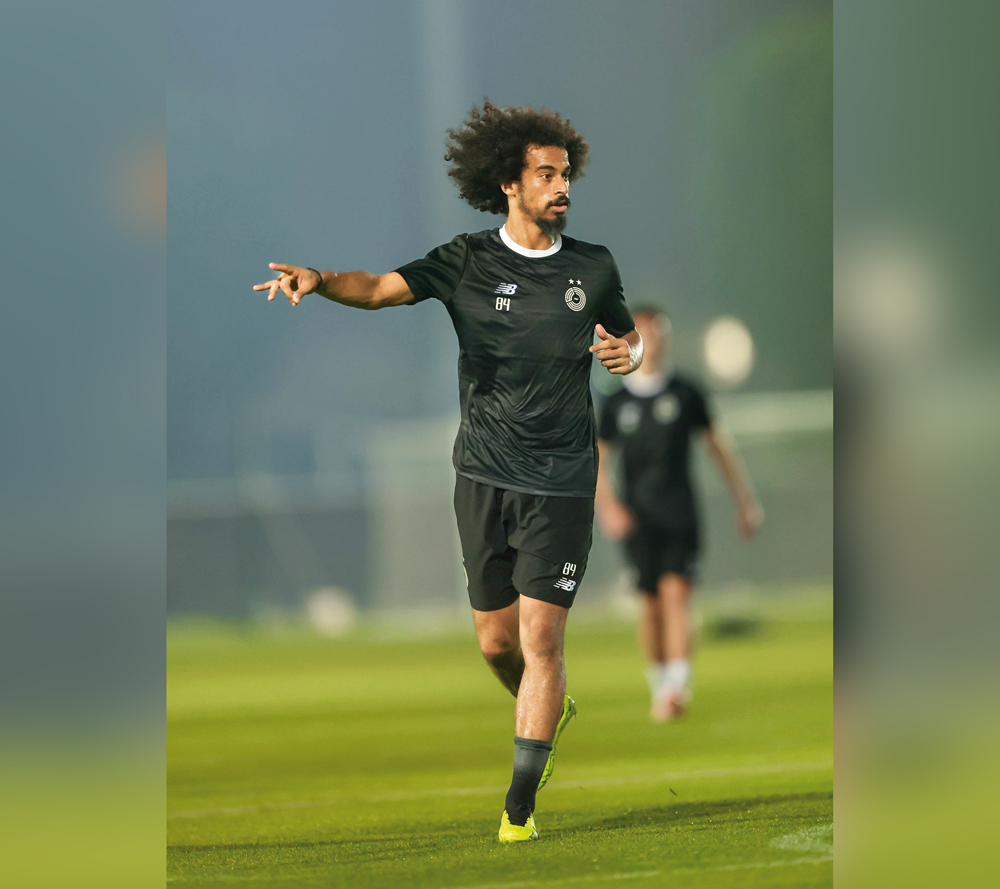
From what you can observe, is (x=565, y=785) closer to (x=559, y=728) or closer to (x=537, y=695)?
(x=559, y=728)

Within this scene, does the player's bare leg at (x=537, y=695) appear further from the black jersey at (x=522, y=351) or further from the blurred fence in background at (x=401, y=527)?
the blurred fence in background at (x=401, y=527)

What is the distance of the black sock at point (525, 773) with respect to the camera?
3830 mm

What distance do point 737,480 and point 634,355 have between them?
1.02 metres

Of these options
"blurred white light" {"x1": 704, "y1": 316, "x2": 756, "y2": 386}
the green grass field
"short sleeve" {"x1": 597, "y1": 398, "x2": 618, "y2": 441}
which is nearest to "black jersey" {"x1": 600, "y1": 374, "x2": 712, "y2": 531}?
"short sleeve" {"x1": 597, "y1": 398, "x2": 618, "y2": 441}

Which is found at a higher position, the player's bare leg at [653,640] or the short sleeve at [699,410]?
the short sleeve at [699,410]

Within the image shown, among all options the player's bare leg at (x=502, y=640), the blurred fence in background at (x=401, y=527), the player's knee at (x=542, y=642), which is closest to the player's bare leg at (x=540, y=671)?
the player's knee at (x=542, y=642)

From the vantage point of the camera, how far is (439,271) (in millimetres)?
4027

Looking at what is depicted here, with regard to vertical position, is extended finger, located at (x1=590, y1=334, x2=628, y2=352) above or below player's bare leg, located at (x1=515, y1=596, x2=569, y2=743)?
above

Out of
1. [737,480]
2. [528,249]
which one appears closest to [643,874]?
[737,480]

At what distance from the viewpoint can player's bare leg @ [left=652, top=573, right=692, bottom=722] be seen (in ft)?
15.1

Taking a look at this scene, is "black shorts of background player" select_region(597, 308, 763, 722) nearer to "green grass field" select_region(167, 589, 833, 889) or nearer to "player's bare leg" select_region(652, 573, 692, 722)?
"player's bare leg" select_region(652, 573, 692, 722)
